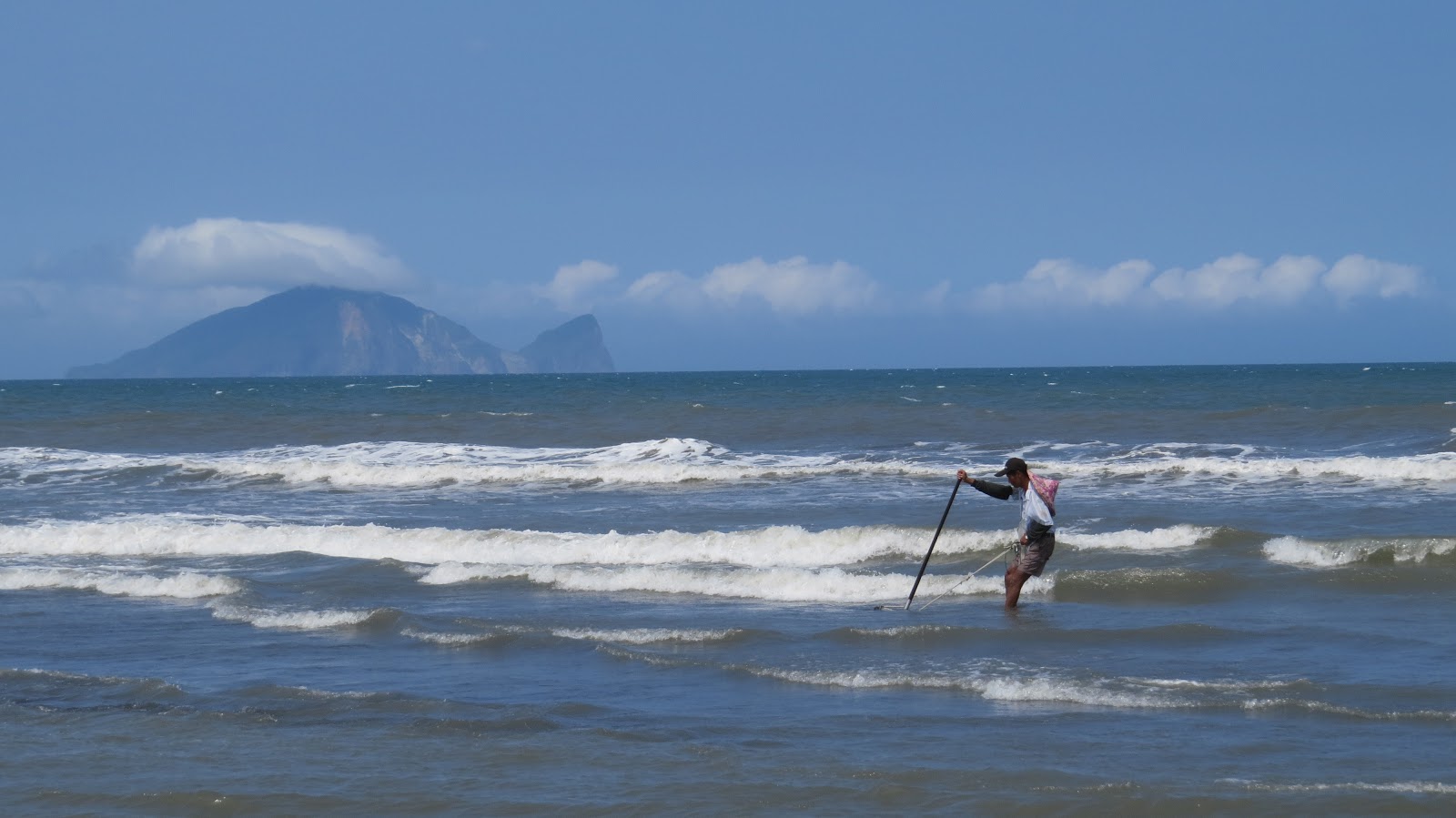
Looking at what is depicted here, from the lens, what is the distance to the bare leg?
430 inches

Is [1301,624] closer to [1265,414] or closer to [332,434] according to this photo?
[1265,414]

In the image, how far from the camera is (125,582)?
12.6m

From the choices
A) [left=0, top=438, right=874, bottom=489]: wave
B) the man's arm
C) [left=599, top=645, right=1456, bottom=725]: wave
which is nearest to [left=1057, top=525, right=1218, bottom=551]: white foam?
the man's arm

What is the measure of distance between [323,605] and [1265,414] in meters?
28.2

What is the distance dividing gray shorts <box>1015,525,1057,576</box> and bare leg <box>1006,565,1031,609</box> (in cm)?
4

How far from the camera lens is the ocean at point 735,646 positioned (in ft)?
20.8

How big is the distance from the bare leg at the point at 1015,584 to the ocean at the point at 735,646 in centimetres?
17

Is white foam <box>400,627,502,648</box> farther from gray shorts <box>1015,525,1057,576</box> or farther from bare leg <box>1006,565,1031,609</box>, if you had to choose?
gray shorts <box>1015,525,1057,576</box>

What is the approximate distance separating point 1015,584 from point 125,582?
8506 mm

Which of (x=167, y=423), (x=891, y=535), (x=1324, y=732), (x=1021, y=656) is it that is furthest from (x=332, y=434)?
(x=1324, y=732)

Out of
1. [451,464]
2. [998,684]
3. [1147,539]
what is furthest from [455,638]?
[451,464]

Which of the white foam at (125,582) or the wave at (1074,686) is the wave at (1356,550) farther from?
the white foam at (125,582)

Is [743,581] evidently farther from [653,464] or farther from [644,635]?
[653,464]

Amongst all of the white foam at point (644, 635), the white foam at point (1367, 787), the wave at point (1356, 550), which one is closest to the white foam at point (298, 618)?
the white foam at point (644, 635)
